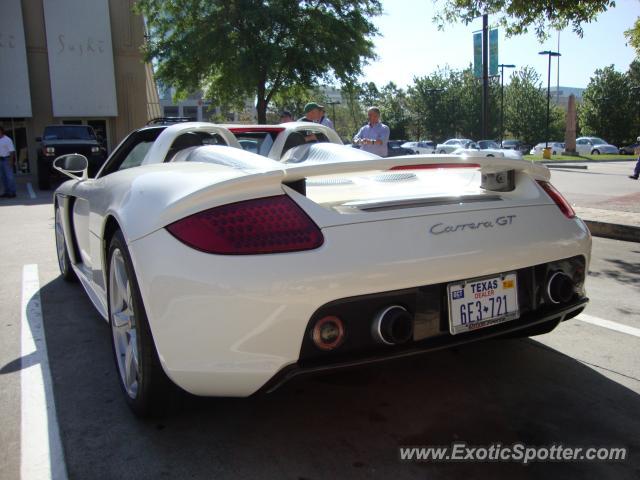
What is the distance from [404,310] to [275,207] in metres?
0.61

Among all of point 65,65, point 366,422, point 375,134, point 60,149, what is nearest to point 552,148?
point 65,65

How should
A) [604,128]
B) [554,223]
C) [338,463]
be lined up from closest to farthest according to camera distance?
[338,463] < [554,223] < [604,128]

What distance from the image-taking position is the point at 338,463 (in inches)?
83.8

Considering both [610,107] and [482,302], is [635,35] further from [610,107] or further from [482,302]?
[610,107]

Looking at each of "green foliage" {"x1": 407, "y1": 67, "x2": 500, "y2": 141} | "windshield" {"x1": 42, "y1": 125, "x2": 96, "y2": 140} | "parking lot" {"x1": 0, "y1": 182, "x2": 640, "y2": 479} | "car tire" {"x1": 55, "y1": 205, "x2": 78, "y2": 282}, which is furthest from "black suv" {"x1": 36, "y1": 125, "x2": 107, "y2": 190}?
"green foliage" {"x1": 407, "y1": 67, "x2": 500, "y2": 141}

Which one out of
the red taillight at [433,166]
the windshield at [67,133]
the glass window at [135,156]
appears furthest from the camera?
the windshield at [67,133]

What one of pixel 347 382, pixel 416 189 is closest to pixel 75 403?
pixel 347 382

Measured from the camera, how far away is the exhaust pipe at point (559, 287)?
2.44 m

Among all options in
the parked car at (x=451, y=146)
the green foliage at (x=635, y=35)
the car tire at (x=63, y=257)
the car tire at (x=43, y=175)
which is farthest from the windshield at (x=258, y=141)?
the parked car at (x=451, y=146)

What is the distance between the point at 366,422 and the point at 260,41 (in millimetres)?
17393

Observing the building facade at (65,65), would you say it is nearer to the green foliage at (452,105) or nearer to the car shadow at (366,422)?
the car shadow at (366,422)

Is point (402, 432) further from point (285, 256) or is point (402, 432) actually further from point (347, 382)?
point (285, 256)

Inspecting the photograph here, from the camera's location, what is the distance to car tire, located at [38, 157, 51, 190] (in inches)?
615

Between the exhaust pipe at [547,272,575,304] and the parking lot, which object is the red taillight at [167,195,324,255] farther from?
the exhaust pipe at [547,272,575,304]
